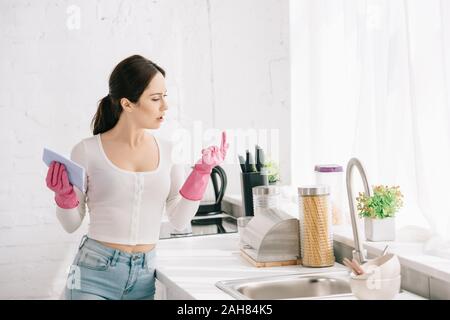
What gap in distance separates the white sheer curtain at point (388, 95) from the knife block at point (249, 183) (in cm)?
23

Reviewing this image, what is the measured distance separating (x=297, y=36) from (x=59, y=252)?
1.45 metres

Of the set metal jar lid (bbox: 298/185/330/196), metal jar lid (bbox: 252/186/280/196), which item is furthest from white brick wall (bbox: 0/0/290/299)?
metal jar lid (bbox: 298/185/330/196)

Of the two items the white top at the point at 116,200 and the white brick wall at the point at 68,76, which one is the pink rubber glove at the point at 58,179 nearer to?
the white top at the point at 116,200

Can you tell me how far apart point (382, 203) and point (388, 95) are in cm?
38

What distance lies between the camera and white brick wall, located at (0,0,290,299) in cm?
285

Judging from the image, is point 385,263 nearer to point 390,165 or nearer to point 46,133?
point 390,165

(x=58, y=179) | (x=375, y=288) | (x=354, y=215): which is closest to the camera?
(x=375, y=288)

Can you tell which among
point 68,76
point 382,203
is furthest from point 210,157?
point 68,76

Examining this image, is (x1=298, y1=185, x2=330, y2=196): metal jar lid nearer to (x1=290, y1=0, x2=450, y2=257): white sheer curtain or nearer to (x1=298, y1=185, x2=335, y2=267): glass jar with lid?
(x1=298, y1=185, x2=335, y2=267): glass jar with lid

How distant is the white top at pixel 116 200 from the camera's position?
6.09ft

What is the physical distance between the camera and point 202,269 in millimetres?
1926

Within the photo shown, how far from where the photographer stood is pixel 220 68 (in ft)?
10.3

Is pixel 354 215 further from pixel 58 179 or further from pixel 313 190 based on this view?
pixel 58 179

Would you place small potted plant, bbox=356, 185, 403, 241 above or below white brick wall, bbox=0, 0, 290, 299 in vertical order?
below
